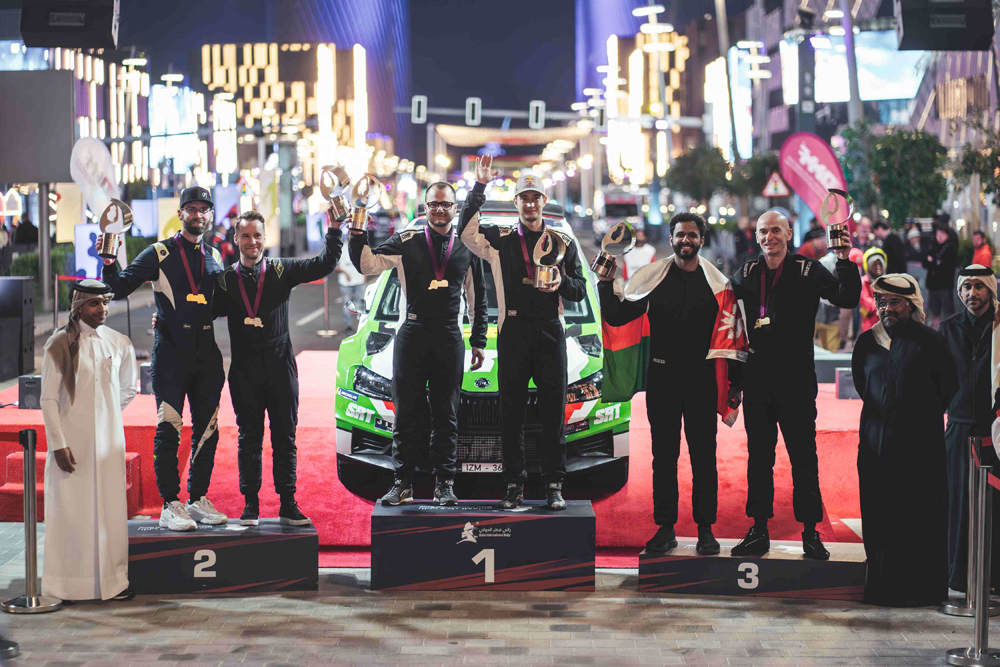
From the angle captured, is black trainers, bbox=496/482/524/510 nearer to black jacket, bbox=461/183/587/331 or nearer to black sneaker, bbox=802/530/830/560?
black jacket, bbox=461/183/587/331

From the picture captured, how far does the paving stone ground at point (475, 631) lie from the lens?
603 cm

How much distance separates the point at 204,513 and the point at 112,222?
209cm

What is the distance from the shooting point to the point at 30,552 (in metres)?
6.70

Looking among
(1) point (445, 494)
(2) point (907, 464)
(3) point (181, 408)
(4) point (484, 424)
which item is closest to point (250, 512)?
(3) point (181, 408)

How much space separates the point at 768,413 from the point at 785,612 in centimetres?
122

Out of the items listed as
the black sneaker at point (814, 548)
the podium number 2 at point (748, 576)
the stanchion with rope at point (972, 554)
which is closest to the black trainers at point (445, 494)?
the podium number 2 at point (748, 576)

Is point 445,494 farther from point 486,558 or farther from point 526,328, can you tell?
point 526,328

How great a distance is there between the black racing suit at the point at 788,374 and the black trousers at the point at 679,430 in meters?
0.24

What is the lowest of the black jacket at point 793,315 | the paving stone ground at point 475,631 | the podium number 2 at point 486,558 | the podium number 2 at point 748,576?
the paving stone ground at point 475,631

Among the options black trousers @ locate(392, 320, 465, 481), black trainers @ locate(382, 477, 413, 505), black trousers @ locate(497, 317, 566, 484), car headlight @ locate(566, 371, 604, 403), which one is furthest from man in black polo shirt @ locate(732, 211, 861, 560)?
black trainers @ locate(382, 477, 413, 505)

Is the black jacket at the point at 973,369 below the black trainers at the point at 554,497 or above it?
above

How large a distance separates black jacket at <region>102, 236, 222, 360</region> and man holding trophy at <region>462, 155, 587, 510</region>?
1776 mm

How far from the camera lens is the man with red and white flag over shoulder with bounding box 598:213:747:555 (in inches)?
280

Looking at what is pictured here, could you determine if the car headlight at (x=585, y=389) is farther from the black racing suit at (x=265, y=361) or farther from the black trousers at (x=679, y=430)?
the black racing suit at (x=265, y=361)
